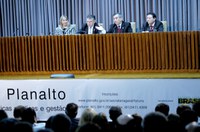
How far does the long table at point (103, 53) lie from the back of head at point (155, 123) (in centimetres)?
458

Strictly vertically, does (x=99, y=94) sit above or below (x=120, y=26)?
below

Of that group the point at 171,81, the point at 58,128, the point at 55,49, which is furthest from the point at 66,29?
the point at 58,128

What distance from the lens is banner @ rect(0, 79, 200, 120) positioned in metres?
8.64

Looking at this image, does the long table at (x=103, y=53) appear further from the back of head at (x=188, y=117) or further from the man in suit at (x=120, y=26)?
the back of head at (x=188, y=117)

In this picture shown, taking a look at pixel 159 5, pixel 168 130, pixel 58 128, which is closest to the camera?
pixel 168 130

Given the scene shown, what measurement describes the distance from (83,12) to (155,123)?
8.67 metres

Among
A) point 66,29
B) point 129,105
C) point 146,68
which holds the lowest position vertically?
point 129,105

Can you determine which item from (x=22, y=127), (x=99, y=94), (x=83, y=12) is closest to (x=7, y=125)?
(x=22, y=127)

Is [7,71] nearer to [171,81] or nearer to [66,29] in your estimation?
[66,29]

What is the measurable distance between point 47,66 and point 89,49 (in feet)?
3.06

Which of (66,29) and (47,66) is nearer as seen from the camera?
(47,66)

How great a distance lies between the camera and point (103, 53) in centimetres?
963

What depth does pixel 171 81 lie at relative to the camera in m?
8.63

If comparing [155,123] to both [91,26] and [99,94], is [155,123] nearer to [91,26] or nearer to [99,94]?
[99,94]
